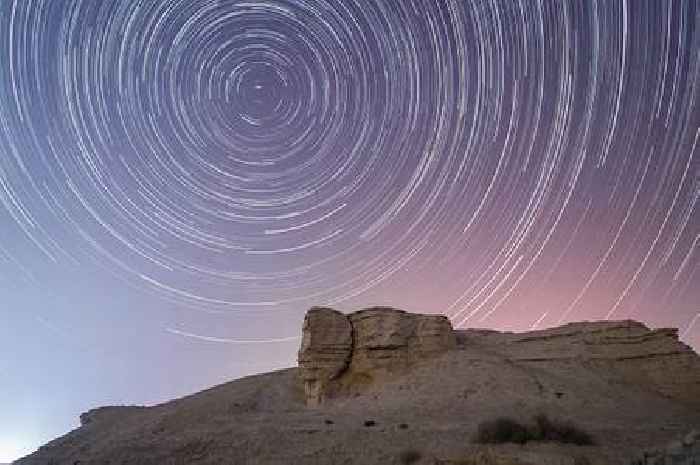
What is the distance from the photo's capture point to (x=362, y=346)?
53750mm

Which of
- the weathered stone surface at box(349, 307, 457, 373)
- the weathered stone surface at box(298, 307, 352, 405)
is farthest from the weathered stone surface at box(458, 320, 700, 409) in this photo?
the weathered stone surface at box(298, 307, 352, 405)

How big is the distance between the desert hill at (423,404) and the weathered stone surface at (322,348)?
0.09 meters

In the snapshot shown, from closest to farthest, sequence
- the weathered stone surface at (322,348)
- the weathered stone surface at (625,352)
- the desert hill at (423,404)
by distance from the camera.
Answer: the desert hill at (423,404) < the weathered stone surface at (625,352) < the weathered stone surface at (322,348)

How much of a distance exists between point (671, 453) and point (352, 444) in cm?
1649

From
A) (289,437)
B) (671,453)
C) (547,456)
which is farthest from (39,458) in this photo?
(671,453)

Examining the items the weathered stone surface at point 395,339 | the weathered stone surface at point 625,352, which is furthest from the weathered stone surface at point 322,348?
the weathered stone surface at point 625,352

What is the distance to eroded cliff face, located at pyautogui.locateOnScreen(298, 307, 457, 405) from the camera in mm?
52562

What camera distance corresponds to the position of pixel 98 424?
58.1m

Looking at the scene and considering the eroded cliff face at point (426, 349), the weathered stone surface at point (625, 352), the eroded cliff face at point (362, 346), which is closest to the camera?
the weathered stone surface at point (625, 352)

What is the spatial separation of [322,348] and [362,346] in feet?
10.3

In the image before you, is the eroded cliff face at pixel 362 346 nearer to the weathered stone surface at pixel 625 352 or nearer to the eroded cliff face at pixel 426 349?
the eroded cliff face at pixel 426 349

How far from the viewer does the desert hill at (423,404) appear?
101 ft

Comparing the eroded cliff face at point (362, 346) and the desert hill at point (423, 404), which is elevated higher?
the eroded cliff face at point (362, 346)

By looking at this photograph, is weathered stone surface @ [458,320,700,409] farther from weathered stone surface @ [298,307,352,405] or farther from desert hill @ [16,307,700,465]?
weathered stone surface @ [298,307,352,405]
